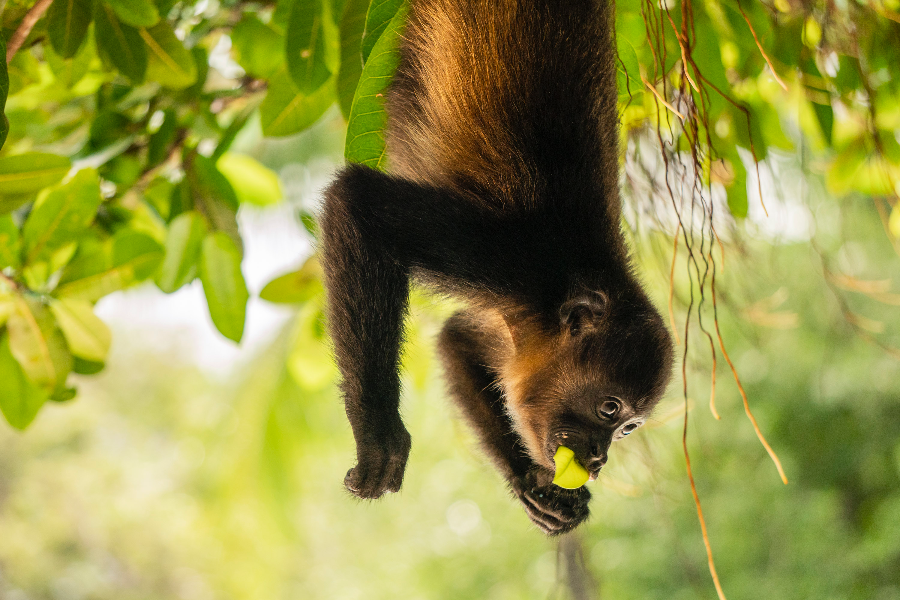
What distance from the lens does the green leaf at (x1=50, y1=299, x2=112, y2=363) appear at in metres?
1.62

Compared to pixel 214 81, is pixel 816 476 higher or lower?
lower

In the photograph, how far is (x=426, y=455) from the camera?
7715 mm

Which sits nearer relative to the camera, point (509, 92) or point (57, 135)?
point (509, 92)

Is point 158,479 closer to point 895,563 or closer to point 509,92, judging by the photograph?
point 895,563

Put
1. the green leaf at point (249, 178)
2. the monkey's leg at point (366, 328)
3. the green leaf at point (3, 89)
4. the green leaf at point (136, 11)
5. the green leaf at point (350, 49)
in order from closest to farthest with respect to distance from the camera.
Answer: the green leaf at point (3, 89)
the monkey's leg at point (366, 328)
the green leaf at point (136, 11)
the green leaf at point (350, 49)
the green leaf at point (249, 178)

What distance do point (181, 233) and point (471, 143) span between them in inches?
29.3

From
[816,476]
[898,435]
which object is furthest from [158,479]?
[898,435]

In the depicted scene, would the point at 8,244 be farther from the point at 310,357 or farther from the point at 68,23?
the point at 310,357

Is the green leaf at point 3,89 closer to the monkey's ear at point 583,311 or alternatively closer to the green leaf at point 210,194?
the green leaf at point 210,194

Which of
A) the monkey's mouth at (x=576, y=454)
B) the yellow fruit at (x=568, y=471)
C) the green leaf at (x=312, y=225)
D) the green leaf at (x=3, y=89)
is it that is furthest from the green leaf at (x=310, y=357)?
the green leaf at (x=3, y=89)

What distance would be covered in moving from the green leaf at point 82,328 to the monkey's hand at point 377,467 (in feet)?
2.72

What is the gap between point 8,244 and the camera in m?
1.56

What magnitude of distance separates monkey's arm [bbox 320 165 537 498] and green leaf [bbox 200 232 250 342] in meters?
0.38

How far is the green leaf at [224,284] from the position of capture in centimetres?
164
